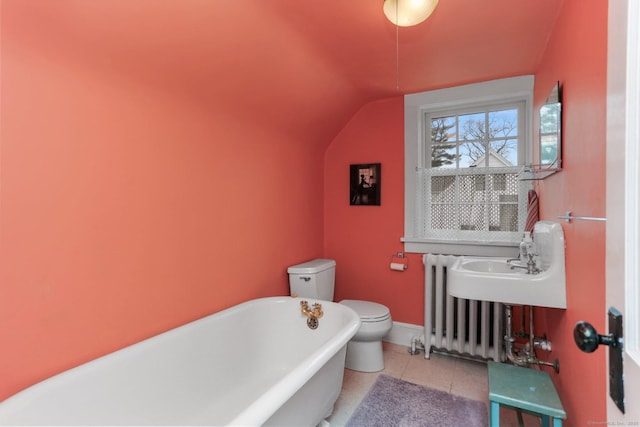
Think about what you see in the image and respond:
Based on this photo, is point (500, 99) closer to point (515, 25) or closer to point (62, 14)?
point (515, 25)

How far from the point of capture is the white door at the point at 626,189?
1.63 ft

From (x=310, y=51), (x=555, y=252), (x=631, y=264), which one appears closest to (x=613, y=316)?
(x=631, y=264)

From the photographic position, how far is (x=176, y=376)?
1467 mm

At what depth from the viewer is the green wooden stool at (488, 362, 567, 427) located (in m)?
1.26

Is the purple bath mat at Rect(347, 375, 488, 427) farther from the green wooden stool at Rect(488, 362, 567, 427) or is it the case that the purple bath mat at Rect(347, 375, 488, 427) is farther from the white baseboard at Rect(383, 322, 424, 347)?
the white baseboard at Rect(383, 322, 424, 347)

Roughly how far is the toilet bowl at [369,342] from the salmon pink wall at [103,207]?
87 centimetres

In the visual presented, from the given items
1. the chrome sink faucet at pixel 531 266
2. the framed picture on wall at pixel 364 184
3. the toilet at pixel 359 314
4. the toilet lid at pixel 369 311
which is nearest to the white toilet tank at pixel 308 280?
the toilet at pixel 359 314

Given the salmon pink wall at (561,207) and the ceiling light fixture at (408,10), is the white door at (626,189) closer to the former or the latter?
the salmon pink wall at (561,207)

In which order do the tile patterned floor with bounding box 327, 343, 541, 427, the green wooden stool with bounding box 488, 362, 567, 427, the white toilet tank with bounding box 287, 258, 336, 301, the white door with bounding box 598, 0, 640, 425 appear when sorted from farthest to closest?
the white toilet tank with bounding box 287, 258, 336, 301 < the tile patterned floor with bounding box 327, 343, 541, 427 < the green wooden stool with bounding box 488, 362, 567, 427 < the white door with bounding box 598, 0, 640, 425

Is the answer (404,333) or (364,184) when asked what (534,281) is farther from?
(364,184)

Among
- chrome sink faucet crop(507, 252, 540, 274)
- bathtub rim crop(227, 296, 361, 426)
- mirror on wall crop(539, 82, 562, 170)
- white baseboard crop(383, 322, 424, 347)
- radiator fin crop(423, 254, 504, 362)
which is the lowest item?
white baseboard crop(383, 322, 424, 347)

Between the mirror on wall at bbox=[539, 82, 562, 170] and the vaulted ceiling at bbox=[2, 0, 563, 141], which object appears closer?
the vaulted ceiling at bbox=[2, 0, 563, 141]

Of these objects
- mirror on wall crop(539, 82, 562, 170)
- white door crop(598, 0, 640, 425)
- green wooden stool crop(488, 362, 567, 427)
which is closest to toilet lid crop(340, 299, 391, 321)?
green wooden stool crop(488, 362, 567, 427)

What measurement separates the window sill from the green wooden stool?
38.5 inches
